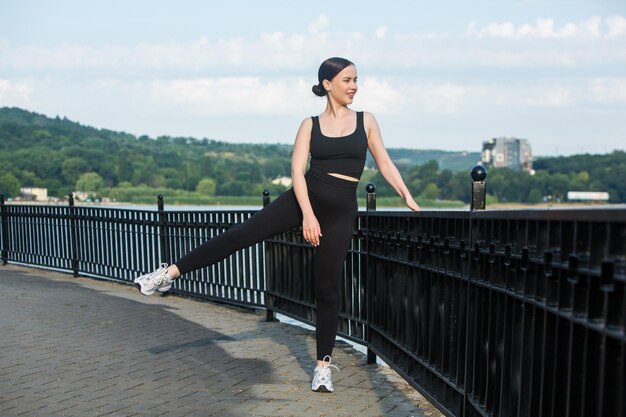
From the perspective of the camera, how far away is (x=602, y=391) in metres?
2.93

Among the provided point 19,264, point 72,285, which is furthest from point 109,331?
point 19,264

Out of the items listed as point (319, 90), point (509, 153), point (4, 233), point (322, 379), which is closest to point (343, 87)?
point (319, 90)

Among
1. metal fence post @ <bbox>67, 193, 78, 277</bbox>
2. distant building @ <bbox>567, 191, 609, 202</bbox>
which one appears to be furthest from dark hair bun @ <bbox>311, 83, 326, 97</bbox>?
distant building @ <bbox>567, 191, 609, 202</bbox>

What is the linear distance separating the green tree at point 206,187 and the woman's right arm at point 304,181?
88171mm

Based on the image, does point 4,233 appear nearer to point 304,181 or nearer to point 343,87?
point 304,181

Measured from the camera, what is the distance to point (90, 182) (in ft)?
292

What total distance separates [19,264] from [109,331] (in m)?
10.3

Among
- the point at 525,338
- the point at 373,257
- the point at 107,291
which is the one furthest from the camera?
the point at 107,291

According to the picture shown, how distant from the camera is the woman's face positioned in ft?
18.8

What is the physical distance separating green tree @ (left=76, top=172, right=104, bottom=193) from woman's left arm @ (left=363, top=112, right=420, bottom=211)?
261ft

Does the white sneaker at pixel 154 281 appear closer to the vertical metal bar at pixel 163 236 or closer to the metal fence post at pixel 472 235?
the metal fence post at pixel 472 235

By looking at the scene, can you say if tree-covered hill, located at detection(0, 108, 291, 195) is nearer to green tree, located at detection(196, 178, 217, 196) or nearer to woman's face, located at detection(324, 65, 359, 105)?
green tree, located at detection(196, 178, 217, 196)

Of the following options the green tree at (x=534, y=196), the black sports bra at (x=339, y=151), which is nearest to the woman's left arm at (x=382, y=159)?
the black sports bra at (x=339, y=151)

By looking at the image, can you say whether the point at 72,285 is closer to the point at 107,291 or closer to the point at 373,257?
the point at 107,291
